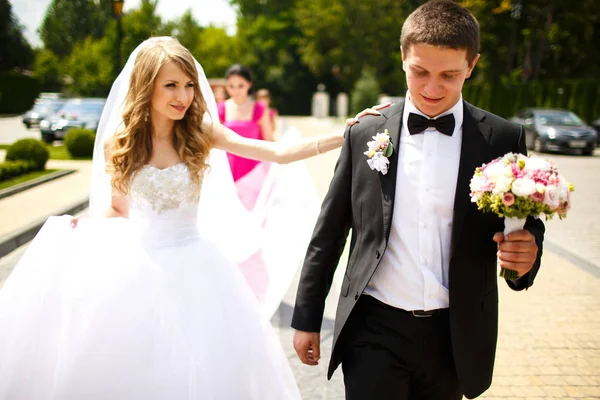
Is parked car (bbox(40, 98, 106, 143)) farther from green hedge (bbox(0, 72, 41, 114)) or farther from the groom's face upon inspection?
green hedge (bbox(0, 72, 41, 114))

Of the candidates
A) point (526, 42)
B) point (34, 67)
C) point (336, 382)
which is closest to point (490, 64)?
point (526, 42)

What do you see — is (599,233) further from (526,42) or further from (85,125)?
(526,42)

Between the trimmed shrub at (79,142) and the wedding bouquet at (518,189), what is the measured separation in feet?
74.8

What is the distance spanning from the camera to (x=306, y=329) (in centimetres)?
270

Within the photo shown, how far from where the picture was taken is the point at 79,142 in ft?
76.6

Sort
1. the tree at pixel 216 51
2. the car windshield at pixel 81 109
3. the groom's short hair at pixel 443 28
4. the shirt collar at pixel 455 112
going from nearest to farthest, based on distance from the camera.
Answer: the groom's short hair at pixel 443 28 < the shirt collar at pixel 455 112 < the car windshield at pixel 81 109 < the tree at pixel 216 51

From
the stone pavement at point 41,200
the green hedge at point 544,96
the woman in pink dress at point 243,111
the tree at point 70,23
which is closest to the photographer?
the woman in pink dress at point 243,111

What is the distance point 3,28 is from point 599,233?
7194 centimetres

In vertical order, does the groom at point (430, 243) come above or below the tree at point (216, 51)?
below

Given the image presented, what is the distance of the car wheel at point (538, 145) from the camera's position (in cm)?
2519

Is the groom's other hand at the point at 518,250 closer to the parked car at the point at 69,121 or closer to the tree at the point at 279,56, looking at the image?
the parked car at the point at 69,121

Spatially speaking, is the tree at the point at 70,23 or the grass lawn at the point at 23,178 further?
the tree at the point at 70,23

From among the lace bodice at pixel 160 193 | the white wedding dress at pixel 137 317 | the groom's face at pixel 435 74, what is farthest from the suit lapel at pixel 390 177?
the lace bodice at pixel 160 193

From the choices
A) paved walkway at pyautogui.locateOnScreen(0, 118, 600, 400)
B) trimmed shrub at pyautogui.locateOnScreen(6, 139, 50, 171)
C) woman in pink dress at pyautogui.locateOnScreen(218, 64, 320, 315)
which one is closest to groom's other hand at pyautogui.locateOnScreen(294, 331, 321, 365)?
paved walkway at pyautogui.locateOnScreen(0, 118, 600, 400)
